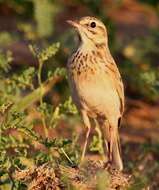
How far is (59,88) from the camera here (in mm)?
11570

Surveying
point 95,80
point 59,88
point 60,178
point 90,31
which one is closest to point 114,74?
point 95,80

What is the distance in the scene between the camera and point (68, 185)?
247 inches

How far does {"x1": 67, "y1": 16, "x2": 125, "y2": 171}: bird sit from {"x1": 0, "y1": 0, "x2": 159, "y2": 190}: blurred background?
0.20 meters

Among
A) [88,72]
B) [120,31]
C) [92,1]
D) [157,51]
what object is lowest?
[120,31]

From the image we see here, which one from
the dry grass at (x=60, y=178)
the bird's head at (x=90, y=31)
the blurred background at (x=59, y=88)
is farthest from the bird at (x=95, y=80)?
the dry grass at (x=60, y=178)

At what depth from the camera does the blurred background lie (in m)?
7.38

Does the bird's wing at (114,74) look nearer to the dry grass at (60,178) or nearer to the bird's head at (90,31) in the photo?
the bird's head at (90,31)

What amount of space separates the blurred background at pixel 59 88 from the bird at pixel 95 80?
20 centimetres

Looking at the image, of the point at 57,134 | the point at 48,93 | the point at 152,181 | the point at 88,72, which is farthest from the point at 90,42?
the point at 48,93

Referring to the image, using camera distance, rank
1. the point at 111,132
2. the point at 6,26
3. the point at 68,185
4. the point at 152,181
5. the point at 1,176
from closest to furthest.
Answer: the point at 68,185, the point at 1,176, the point at 111,132, the point at 152,181, the point at 6,26

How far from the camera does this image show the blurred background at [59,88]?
24.2 ft

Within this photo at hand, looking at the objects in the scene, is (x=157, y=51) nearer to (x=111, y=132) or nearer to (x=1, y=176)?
(x=111, y=132)

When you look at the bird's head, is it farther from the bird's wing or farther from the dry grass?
the dry grass

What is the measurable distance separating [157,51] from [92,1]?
1123mm
